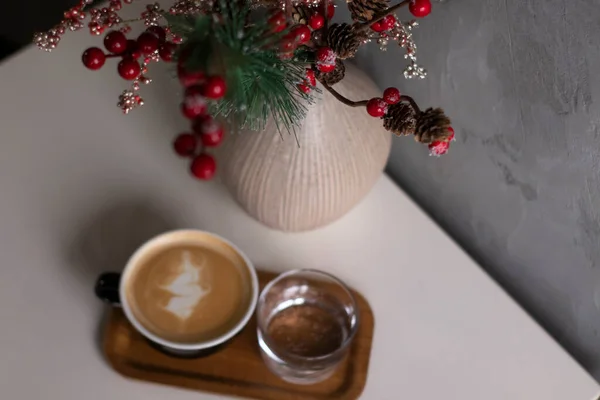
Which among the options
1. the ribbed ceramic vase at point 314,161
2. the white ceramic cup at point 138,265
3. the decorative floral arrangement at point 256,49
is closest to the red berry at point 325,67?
the decorative floral arrangement at point 256,49

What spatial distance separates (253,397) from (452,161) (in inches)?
12.3

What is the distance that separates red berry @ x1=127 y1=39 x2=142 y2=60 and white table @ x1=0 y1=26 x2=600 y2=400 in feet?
1.03

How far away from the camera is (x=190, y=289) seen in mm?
653

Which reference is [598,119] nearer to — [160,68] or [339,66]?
[339,66]

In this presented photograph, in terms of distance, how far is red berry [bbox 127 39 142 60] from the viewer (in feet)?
1.45

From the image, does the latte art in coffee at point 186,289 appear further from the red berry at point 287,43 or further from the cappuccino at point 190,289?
the red berry at point 287,43

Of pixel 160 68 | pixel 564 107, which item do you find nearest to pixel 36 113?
pixel 160 68

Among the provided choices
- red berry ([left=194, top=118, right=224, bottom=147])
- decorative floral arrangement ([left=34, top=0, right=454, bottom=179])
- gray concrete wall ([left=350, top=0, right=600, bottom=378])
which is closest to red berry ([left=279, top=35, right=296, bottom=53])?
decorative floral arrangement ([left=34, top=0, right=454, bottom=179])

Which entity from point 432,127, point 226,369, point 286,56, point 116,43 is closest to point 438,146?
point 432,127

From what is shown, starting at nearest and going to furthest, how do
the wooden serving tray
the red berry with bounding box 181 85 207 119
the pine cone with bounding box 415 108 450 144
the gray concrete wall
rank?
the red berry with bounding box 181 85 207 119 < the pine cone with bounding box 415 108 450 144 < the gray concrete wall < the wooden serving tray

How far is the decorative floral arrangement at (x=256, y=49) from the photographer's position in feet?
1.20

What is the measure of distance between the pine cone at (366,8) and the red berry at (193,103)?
18 centimetres

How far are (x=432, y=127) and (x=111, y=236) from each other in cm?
41

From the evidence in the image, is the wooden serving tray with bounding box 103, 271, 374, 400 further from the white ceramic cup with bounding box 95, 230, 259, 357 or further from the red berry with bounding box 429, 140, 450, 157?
the red berry with bounding box 429, 140, 450, 157
